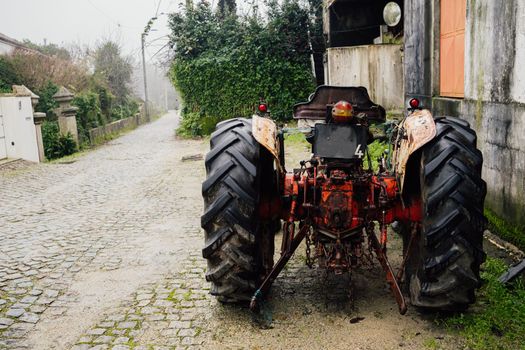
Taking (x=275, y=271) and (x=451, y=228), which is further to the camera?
(x=275, y=271)

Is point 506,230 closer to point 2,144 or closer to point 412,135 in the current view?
point 412,135

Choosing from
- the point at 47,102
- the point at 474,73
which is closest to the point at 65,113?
the point at 47,102

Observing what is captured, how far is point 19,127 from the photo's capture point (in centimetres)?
1584

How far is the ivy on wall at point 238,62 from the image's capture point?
19719mm

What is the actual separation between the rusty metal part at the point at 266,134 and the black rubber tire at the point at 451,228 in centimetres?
109

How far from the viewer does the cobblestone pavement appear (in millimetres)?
3756

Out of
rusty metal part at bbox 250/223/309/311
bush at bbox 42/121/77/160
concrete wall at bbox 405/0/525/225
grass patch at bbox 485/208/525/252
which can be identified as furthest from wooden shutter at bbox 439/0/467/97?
bush at bbox 42/121/77/160

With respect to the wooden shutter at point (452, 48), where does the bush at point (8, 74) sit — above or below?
above

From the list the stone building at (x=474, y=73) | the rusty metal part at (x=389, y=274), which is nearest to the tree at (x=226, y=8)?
the stone building at (x=474, y=73)

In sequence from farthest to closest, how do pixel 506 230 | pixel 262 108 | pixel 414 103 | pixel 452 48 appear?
pixel 452 48
pixel 506 230
pixel 262 108
pixel 414 103

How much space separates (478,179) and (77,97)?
2014 cm

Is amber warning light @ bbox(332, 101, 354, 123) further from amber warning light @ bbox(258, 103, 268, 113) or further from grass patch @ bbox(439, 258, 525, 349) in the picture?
grass patch @ bbox(439, 258, 525, 349)

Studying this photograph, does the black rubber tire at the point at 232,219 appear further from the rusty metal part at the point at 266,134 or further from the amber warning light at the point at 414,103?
the amber warning light at the point at 414,103

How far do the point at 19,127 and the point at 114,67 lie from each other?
2116 centimetres
